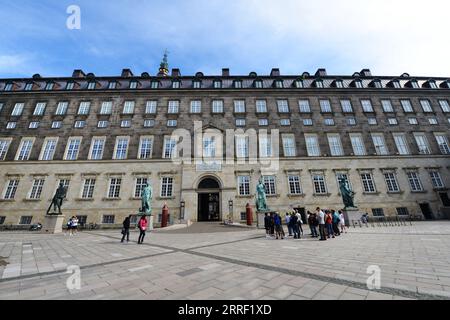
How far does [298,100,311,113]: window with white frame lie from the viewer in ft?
92.7

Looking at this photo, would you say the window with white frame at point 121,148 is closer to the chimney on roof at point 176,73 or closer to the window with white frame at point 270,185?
the chimney on roof at point 176,73

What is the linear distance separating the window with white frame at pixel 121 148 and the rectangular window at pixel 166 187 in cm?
648

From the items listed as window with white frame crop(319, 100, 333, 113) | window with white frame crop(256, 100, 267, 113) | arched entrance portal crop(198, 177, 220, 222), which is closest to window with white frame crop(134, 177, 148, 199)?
arched entrance portal crop(198, 177, 220, 222)

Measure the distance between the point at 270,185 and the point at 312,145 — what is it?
855 centimetres

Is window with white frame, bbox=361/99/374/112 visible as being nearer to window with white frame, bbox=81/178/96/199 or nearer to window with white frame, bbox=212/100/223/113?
window with white frame, bbox=212/100/223/113

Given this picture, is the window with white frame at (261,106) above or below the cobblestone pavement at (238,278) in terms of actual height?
above

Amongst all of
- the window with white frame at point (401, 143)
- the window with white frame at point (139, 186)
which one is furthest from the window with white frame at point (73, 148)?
the window with white frame at point (401, 143)

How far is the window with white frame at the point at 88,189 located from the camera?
23594mm

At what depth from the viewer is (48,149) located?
25.4 m

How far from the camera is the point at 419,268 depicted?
504 cm

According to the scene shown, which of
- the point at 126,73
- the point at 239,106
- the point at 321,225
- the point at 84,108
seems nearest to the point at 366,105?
the point at 239,106

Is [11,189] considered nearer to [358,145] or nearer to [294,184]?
[294,184]
